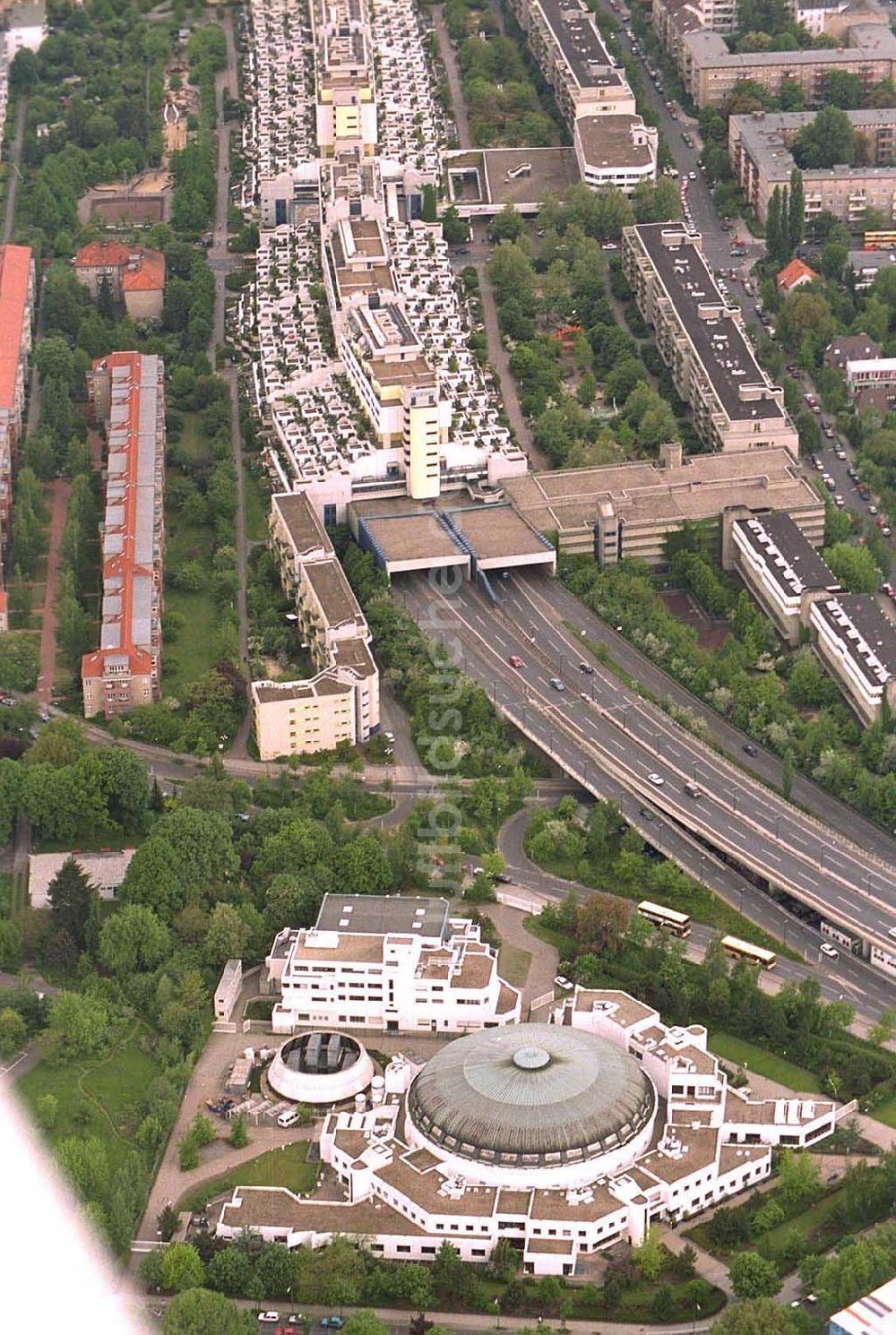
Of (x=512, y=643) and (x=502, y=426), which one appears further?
(x=502, y=426)

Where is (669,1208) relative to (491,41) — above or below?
below

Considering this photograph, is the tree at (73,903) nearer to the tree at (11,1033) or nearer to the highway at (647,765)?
the tree at (11,1033)

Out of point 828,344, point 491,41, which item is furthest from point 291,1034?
point 491,41

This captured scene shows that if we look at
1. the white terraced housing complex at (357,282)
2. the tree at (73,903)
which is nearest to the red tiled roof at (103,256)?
the white terraced housing complex at (357,282)

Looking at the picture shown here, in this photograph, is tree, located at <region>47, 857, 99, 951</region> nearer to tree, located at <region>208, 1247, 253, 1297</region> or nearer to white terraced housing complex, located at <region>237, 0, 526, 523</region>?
tree, located at <region>208, 1247, 253, 1297</region>

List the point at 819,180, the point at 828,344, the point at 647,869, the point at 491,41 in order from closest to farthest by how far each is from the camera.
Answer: the point at 647,869, the point at 828,344, the point at 819,180, the point at 491,41

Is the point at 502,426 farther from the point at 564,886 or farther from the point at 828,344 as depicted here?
the point at 564,886

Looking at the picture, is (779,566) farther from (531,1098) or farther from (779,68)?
(779,68)

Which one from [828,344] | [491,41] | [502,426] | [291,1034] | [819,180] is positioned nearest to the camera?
[291,1034]
